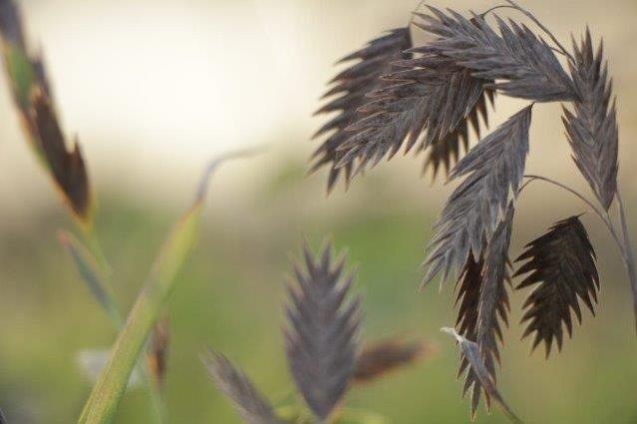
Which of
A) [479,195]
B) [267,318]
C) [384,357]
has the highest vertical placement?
[479,195]

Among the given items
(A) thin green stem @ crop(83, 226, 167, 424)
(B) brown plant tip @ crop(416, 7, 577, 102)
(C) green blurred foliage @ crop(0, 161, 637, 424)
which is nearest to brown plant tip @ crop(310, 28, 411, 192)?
(B) brown plant tip @ crop(416, 7, 577, 102)

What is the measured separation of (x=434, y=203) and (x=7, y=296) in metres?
0.88

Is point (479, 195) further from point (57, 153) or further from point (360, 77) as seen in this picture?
point (57, 153)

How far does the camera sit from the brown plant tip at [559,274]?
607 mm

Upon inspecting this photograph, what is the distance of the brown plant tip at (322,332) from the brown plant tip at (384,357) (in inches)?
11.9

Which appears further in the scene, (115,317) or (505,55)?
(115,317)

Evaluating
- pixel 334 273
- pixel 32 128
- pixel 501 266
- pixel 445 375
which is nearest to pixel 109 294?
pixel 32 128

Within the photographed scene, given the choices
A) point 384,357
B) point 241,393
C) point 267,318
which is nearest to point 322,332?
point 241,393

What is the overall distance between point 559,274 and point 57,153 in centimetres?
34

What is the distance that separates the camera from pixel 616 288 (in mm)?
1772

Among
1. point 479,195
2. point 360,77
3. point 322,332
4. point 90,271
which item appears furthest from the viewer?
point 90,271

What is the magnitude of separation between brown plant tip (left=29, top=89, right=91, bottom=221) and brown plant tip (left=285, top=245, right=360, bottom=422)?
37 centimetres

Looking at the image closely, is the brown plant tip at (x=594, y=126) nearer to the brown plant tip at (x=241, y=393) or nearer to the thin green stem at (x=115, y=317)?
the brown plant tip at (x=241, y=393)

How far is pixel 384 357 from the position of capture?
2.21ft
